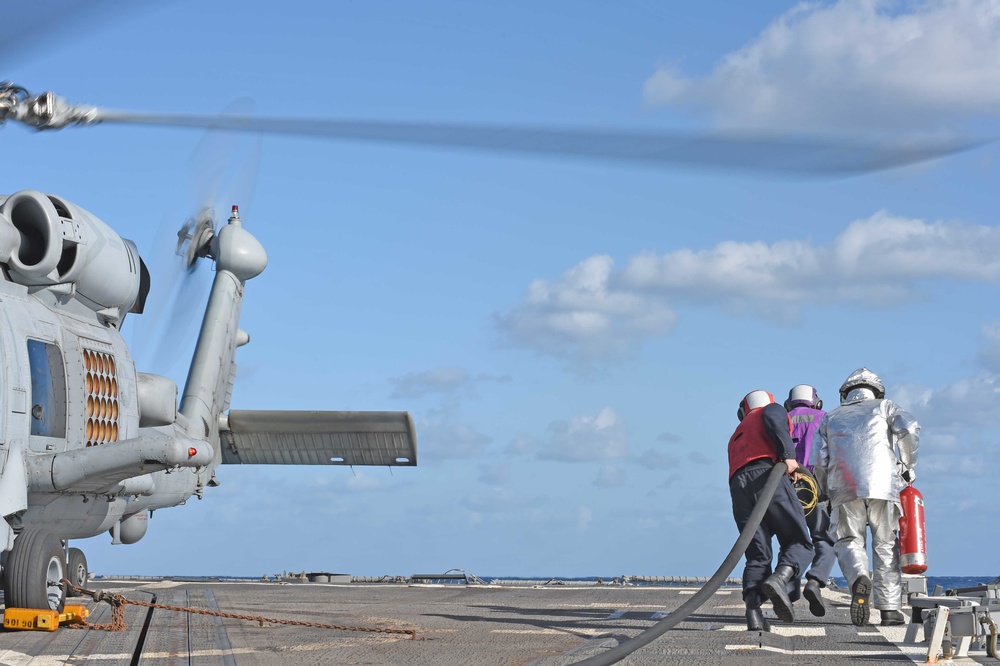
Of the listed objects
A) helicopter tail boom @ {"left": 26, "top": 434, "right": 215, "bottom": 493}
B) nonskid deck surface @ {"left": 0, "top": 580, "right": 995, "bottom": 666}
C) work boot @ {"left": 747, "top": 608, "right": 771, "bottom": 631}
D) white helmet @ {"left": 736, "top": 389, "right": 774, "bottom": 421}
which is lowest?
nonskid deck surface @ {"left": 0, "top": 580, "right": 995, "bottom": 666}

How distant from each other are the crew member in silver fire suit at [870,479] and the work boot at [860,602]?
0.74ft

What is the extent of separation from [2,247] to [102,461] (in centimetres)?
211

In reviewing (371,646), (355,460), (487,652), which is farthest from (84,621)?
(355,460)

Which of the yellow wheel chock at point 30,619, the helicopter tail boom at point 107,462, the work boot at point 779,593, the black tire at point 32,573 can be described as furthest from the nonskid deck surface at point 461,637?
the helicopter tail boom at point 107,462

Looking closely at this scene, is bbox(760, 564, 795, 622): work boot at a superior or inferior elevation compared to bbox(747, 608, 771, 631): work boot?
superior

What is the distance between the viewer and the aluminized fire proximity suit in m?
9.45

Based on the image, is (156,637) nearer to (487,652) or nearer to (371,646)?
(371,646)

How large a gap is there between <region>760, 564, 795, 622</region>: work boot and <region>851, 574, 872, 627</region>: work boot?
87cm

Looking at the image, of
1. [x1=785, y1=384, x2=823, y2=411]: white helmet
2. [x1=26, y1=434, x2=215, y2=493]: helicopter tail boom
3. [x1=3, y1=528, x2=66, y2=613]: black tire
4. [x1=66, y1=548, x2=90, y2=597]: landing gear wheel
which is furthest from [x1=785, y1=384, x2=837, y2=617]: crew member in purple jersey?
[x1=66, y1=548, x2=90, y2=597]: landing gear wheel

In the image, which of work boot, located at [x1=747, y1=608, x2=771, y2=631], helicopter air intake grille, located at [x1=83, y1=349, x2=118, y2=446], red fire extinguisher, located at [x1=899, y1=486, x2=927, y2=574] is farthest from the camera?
helicopter air intake grille, located at [x1=83, y1=349, x2=118, y2=446]

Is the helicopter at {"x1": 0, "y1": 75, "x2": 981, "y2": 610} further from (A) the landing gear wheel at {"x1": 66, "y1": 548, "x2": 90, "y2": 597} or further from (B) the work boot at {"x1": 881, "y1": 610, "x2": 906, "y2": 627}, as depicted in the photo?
(B) the work boot at {"x1": 881, "y1": 610, "x2": 906, "y2": 627}

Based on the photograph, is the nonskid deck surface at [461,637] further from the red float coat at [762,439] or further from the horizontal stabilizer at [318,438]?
the horizontal stabilizer at [318,438]

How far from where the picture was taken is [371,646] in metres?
7.54

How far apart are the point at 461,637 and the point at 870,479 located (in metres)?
3.83
